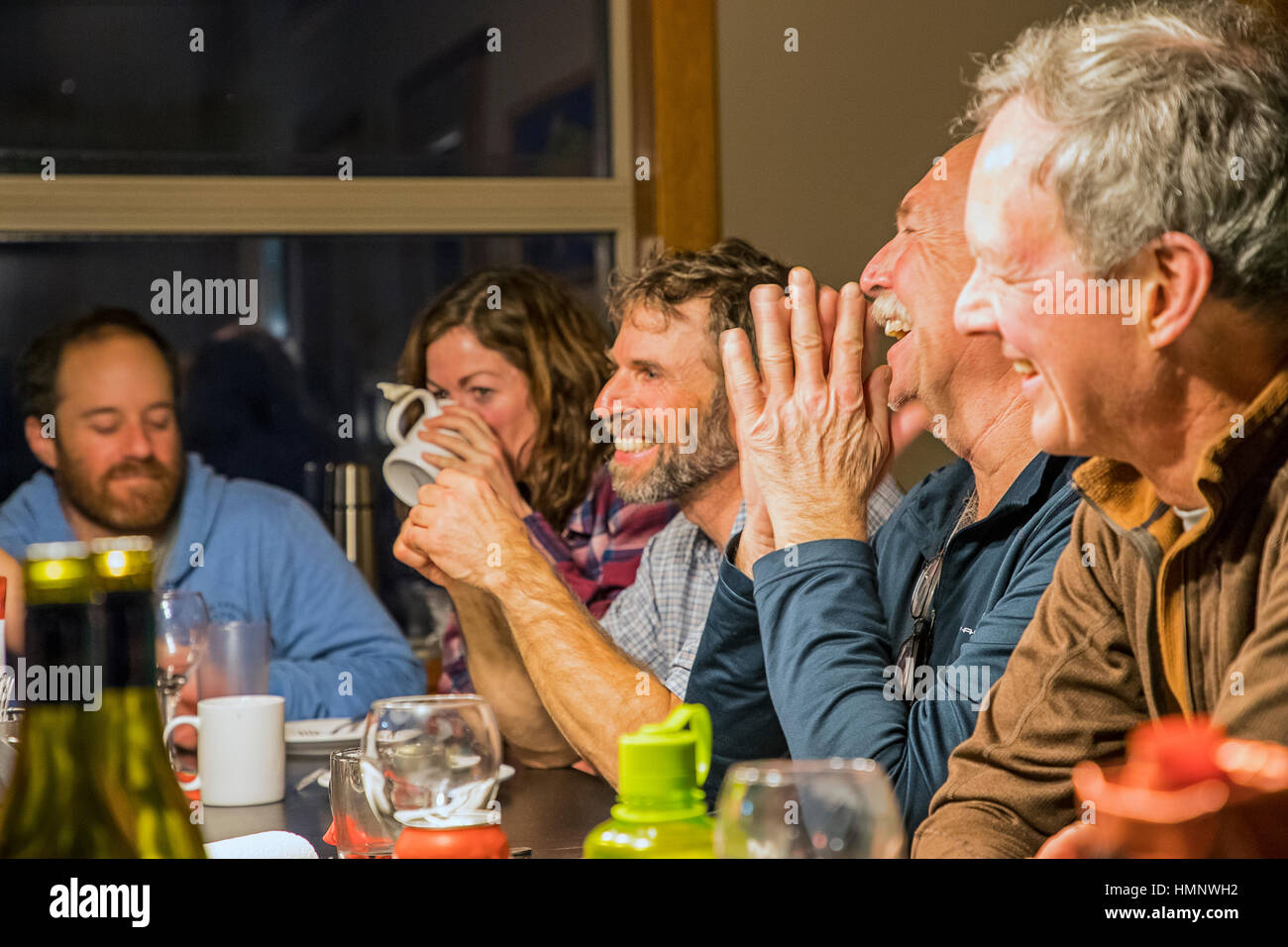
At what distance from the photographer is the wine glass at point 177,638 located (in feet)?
4.52

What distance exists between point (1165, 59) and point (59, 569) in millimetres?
551

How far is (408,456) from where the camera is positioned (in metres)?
1.83

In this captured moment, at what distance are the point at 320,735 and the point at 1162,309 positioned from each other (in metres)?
1.17

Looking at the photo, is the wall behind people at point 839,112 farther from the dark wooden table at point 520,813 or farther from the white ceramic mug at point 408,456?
the dark wooden table at point 520,813

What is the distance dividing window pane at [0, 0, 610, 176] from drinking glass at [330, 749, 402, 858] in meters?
1.90

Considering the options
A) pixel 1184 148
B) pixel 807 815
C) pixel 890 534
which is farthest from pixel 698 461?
pixel 807 815

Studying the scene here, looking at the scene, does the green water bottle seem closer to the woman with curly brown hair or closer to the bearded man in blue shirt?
the bearded man in blue shirt

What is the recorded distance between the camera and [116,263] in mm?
2645

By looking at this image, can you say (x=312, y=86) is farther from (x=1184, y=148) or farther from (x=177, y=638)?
(x=1184, y=148)

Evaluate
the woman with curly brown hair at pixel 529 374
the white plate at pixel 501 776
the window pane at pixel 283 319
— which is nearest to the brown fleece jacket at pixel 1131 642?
the white plate at pixel 501 776

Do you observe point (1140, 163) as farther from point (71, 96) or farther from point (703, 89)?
point (71, 96)

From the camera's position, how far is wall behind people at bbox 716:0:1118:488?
244 centimetres

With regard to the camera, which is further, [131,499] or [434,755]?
[131,499]

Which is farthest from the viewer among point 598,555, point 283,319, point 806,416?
point 283,319
